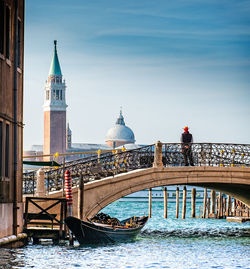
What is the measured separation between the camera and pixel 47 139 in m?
99.2

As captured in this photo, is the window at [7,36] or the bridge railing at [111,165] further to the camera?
the bridge railing at [111,165]

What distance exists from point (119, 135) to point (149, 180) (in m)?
103

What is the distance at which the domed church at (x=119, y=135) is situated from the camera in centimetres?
12469

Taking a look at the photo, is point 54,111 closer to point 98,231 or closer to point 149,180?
point 149,180

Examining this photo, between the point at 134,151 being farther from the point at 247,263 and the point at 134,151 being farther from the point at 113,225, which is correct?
the point at 247,263

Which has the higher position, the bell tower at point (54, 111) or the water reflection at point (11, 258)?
the bell tower at point (54, 111)

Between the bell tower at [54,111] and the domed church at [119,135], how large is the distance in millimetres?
20720

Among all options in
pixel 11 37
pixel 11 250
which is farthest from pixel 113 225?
pixel 11 37

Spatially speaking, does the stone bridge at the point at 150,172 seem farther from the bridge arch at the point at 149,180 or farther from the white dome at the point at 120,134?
the white dome at the point at 120,134

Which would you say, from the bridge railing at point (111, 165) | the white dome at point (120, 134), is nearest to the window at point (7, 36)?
the bridge railing at point (111, 165)

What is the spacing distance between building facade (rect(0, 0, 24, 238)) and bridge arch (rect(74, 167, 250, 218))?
4.76 metres

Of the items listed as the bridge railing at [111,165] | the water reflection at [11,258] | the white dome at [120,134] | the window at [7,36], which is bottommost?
the water reflection at [11,258]

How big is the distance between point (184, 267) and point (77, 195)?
6593mm

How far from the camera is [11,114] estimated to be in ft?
50.9
